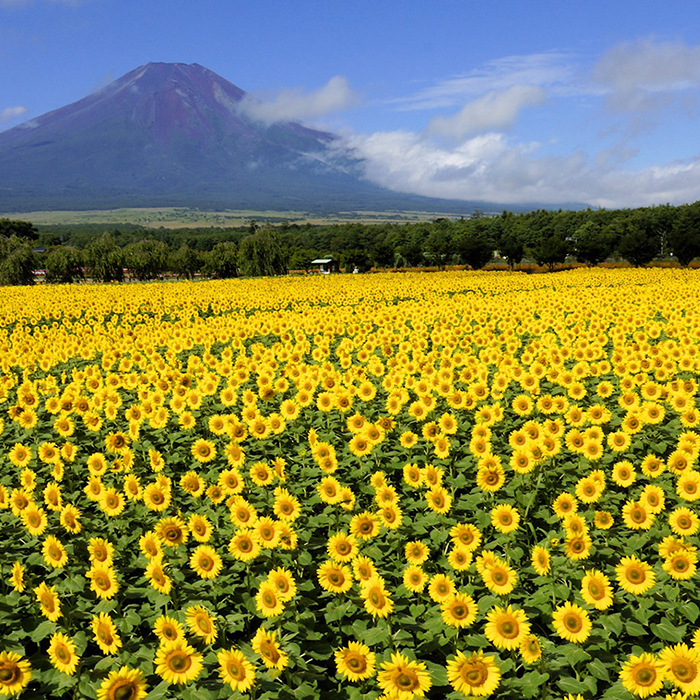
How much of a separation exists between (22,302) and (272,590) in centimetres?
3286

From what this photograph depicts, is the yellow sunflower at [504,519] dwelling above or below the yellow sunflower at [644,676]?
above

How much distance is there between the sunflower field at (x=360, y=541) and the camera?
13.0 feet

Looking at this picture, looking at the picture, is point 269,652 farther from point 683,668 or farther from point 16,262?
point 16,262

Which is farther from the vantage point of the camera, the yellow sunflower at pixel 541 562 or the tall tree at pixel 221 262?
the tall tree at pixel 221 262

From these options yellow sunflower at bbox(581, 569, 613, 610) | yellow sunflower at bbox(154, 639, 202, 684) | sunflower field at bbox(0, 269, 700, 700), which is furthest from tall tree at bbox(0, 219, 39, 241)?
yellow sunflower at bbox(581, 569, 613, 610)

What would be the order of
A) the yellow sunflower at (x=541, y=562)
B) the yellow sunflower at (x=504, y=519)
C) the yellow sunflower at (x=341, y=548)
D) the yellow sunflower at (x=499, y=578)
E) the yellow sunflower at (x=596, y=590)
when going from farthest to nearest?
the yellow sunflower at (x=504, y=519) → the yellow sunflower at (x=341, y=548) → the yellow sunflower at (x=541, y=562) → the yellow sunflower at (x=499, y=578) → the yellow sunflower at (x=596, y=590)

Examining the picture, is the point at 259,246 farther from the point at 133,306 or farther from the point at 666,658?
the point at 666,658

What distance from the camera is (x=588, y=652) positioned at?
14.1ft

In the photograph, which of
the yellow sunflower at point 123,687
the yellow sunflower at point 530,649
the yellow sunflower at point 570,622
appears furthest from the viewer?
the yellow sunflower at point 570,622

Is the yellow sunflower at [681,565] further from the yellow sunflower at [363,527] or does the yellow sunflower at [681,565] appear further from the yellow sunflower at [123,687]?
the yellow sunflower at [123,687]

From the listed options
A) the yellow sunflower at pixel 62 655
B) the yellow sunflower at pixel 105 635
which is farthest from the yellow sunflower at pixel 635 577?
the yellow sunflower at pixel 62 655

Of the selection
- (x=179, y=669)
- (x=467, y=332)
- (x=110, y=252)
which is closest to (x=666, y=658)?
(x=179, y=669)

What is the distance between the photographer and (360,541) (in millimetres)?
5230

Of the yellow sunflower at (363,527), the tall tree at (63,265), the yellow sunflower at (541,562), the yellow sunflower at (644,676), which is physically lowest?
the yellow sunflower at (644,676)
